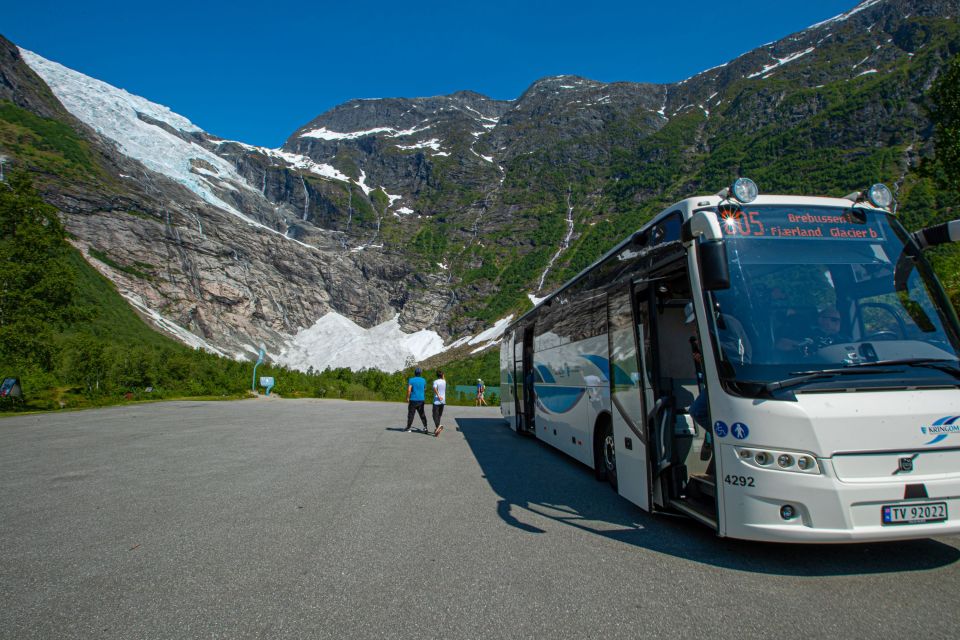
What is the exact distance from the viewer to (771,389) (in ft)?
14.2

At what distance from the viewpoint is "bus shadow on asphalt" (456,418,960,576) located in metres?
4.64

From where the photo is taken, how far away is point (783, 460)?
423 centimetres

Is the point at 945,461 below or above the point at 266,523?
above

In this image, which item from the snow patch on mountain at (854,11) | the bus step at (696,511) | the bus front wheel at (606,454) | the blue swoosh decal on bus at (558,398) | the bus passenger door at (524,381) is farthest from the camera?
the snow patch on mountain at (854,11)

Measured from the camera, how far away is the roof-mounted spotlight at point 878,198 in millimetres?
5340

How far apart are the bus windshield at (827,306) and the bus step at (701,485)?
55.8 inches

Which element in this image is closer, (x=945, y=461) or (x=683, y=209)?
(x=945, y=461)

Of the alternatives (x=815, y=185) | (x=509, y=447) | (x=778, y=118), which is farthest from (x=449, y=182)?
(x=509, y=447)

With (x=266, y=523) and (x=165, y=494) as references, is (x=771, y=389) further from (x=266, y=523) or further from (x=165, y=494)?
(x=165, y=494)

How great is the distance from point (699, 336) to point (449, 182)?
Answer: 6848 inches

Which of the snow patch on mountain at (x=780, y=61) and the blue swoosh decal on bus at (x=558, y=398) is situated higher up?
the snow patch on mountain at (x=780, y=61)

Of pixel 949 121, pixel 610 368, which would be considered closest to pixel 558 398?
pixel 610 368

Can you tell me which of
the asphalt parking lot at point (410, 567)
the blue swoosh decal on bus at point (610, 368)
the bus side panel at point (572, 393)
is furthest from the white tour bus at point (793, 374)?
the bus side panel at point (572, 393)

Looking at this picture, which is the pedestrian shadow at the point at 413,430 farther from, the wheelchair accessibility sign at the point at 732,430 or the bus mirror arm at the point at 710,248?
the bus mirror arm at the point at 710,248
